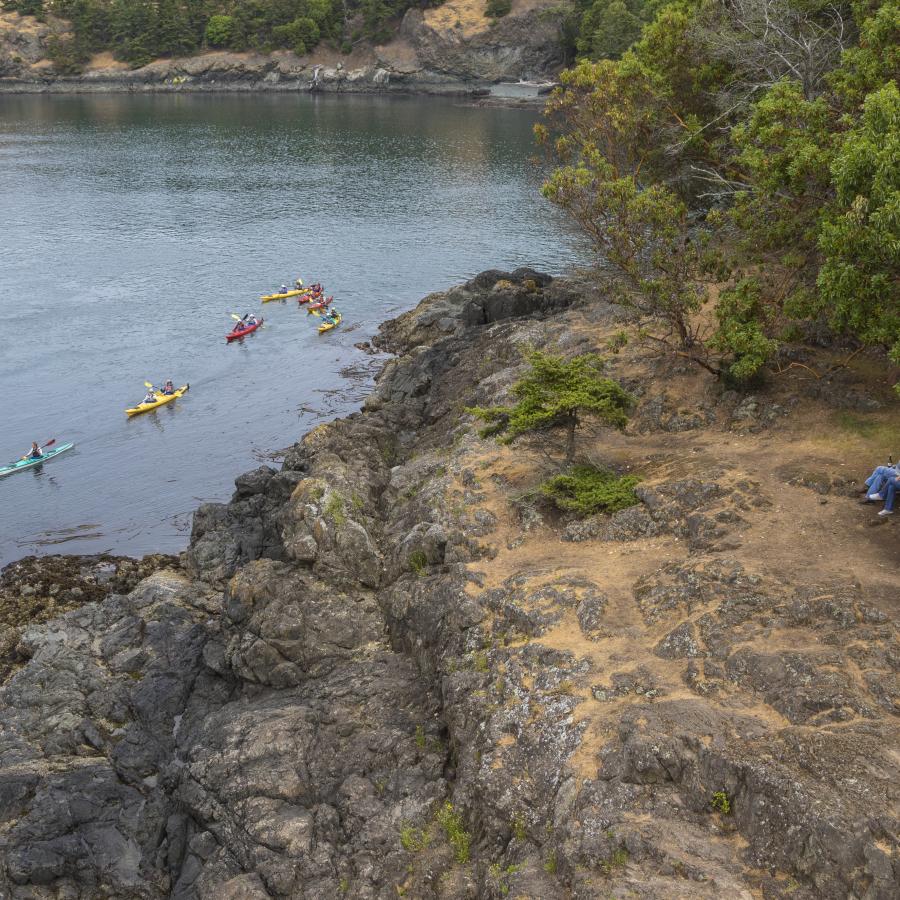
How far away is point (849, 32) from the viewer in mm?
45188

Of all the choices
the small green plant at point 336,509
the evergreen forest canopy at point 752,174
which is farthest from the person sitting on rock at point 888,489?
the small green plant at point 336,509

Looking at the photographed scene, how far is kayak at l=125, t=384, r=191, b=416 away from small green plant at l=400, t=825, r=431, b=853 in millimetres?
37641

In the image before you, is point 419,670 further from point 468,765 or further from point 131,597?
point 131,597

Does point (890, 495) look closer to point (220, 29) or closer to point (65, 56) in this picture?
point (220, 29)

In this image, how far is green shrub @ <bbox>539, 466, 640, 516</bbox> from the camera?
93.4 feet

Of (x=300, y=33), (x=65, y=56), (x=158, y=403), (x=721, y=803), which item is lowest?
(x=158, y=403)

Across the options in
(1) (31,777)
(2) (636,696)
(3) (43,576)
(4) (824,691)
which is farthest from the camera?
(3) (43,576)

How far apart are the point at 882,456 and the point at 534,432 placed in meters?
11.2

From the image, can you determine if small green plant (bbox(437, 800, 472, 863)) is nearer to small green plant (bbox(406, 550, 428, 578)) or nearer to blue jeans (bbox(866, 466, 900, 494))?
small green plant (bbox(406, 550, 428, 578))

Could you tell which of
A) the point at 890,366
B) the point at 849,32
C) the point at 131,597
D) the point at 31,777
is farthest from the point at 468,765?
the point at 849,32

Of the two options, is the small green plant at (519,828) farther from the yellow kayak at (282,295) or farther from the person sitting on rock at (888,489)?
the yellow kayak at (282,295)

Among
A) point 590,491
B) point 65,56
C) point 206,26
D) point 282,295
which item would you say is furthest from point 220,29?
point 590,491

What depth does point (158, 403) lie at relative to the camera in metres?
54.1

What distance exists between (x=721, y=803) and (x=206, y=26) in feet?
644
